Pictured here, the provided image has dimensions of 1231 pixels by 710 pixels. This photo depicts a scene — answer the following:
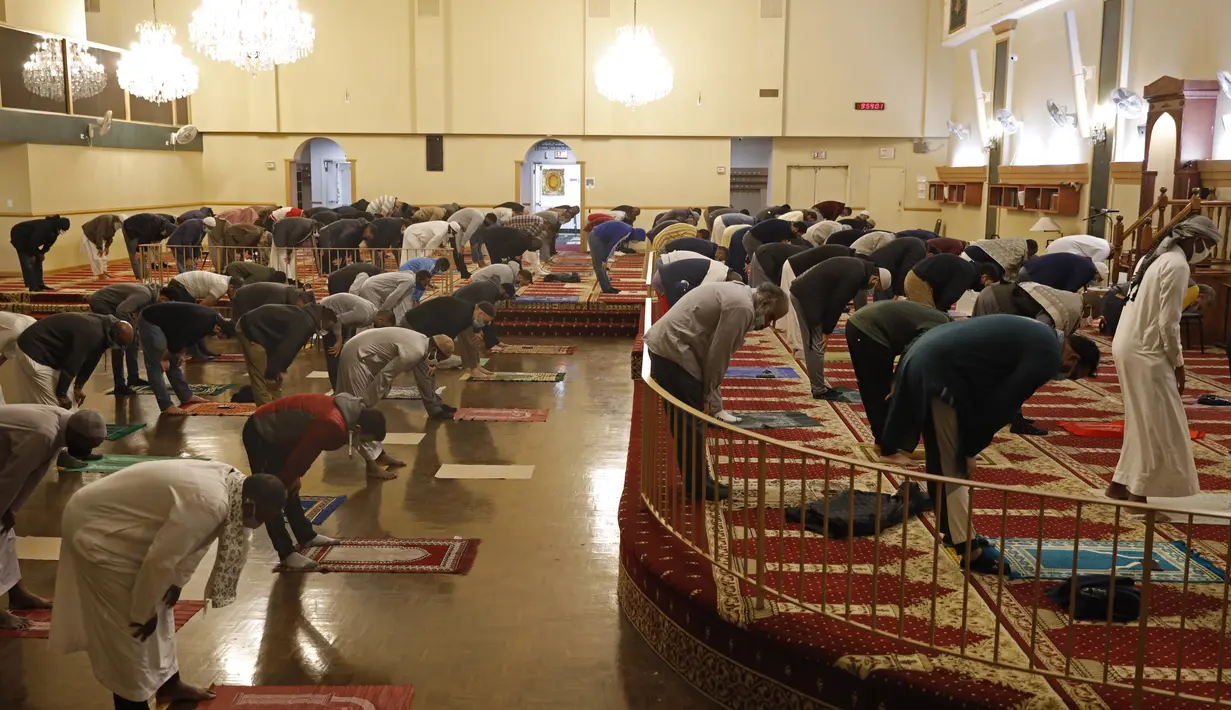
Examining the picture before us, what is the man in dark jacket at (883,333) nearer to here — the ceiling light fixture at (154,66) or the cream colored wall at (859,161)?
the ceiling light fixture at (154,66)

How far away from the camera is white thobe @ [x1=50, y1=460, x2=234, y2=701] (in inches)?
156

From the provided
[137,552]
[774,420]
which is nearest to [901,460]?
[774,420]

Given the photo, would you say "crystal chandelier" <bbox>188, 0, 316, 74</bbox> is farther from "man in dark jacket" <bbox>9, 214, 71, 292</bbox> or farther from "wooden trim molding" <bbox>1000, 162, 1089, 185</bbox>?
"wooden trim molding" <bbox>1000, 162, 1089, 185</bbox>

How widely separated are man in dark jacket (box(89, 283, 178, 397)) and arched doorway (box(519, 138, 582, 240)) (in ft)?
51.6

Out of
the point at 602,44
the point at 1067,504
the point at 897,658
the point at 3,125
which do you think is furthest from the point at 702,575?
the point at 602,44

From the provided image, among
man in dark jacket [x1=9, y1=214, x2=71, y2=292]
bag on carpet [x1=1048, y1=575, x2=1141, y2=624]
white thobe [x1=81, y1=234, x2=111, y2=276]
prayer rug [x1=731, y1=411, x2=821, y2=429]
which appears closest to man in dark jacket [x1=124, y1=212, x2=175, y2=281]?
man in dark jacket [x1=9, y1=214, x2=71, y2=292]

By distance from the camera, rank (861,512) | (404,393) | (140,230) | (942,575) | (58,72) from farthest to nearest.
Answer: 1. (58,72)
2. (140,230)
3. (404,393)
4. (861,512)
5. (942,575)

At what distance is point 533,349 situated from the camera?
13469 mm

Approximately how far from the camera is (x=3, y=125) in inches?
713

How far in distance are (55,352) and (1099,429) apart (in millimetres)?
7579

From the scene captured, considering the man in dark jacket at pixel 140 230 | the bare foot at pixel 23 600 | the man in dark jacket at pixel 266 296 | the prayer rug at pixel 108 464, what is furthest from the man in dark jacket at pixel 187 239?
the bare foot at pixel 23 600

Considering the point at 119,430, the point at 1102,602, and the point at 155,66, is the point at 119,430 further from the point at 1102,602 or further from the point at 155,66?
the point at 155,66

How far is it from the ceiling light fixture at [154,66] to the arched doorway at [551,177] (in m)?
8.37

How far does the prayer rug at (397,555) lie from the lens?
6.00 metres
